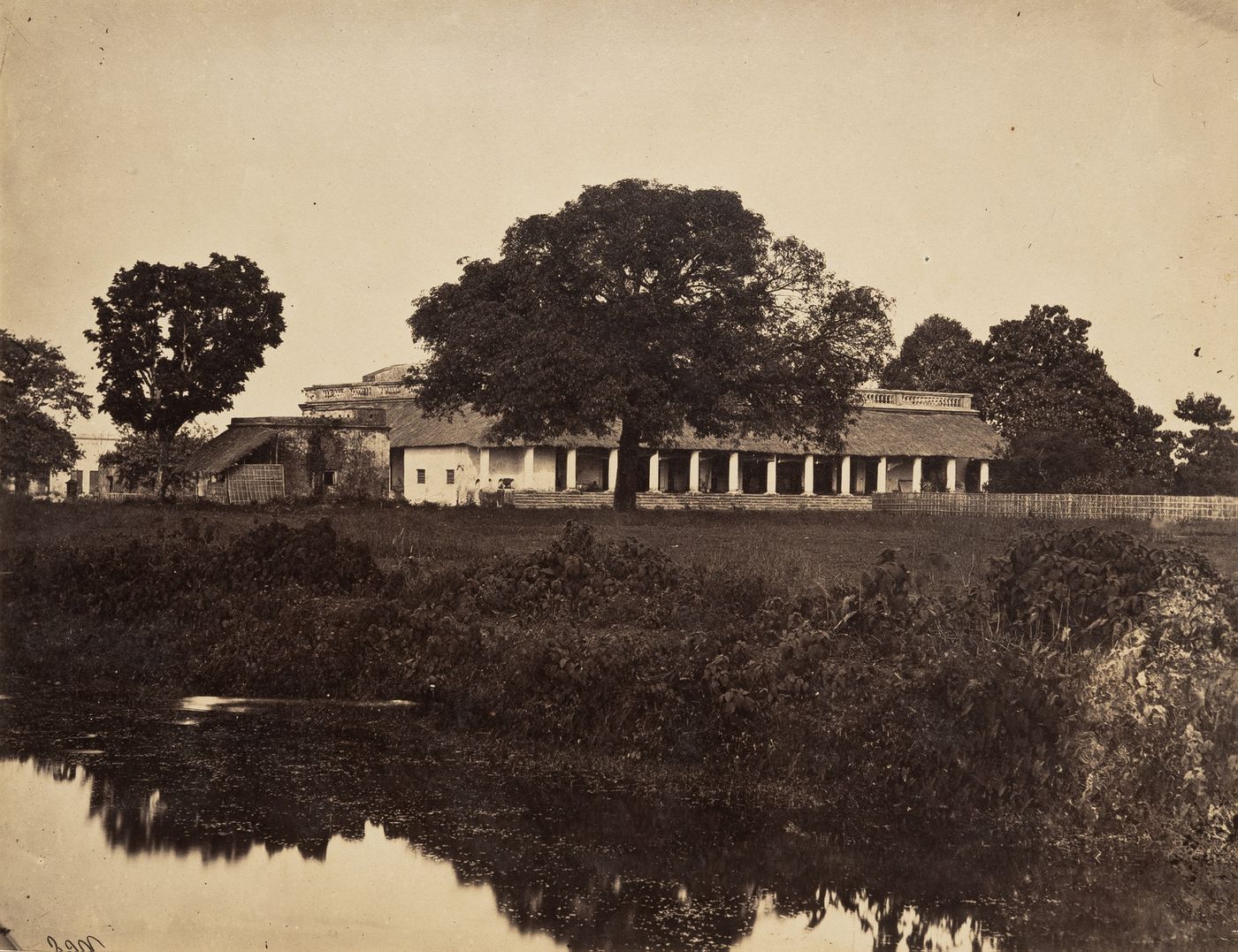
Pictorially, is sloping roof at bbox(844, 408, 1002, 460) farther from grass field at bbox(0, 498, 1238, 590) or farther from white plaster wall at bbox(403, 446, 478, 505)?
white plaster wall at bbox(403, 446, 478, 505)

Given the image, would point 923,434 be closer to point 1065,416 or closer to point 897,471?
point 897,471

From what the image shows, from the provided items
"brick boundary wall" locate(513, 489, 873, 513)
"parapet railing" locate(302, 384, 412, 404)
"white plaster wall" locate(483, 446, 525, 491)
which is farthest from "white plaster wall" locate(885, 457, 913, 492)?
"parapet railing" locate(302, 384, 412, 404)

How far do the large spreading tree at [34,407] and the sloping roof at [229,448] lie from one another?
2.97 metres

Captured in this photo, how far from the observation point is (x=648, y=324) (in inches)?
810

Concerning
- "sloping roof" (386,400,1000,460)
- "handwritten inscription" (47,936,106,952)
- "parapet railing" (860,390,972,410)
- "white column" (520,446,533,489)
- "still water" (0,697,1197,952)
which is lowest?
"handwritten inscription" (47,936,106,952)

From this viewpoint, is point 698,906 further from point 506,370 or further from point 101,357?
point 101,357

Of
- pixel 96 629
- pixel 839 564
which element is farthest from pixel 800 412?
pixel 96 629

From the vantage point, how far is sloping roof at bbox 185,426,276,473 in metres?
25.9

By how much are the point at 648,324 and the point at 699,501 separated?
33.1 feet

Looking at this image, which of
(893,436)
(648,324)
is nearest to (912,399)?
(893,436)

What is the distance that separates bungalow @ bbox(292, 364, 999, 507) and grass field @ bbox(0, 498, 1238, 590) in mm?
5103

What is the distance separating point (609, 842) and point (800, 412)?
656 inches

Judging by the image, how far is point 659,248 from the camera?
66.1 ft

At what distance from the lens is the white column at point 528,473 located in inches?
1232
